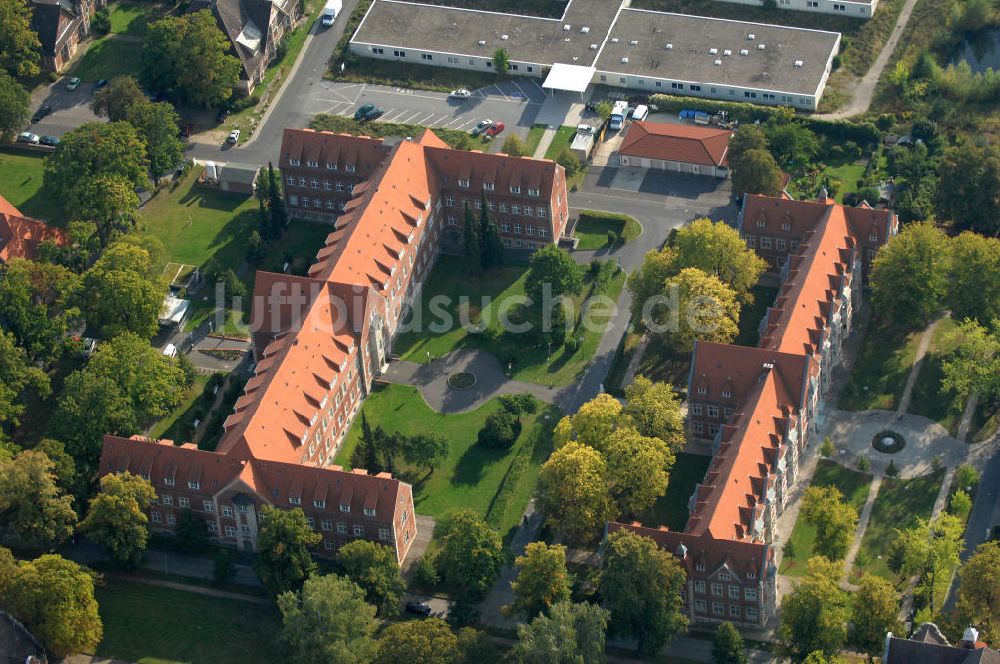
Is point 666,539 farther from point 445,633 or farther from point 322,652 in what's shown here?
point 322,652

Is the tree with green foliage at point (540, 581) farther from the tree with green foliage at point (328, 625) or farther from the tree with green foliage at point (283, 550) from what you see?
the tree with green foliage at point (283, 550)

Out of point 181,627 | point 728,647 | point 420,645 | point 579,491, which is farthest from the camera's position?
point 579,491

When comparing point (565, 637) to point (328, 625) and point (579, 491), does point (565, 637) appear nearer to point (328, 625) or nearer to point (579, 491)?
point (579, 491)

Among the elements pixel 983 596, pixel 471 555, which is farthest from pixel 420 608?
pixel 983 596

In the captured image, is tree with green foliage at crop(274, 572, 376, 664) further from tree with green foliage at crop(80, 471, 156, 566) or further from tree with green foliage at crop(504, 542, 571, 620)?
tree with green foliage at crop(80, 471, 156, 566)

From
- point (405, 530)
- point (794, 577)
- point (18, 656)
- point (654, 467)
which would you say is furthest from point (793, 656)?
point (18, 656)

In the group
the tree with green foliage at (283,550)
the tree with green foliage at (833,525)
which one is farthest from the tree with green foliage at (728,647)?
the tree with green foliage at (283,550)

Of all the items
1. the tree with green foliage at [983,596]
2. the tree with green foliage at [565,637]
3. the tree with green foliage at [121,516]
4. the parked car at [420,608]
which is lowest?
the parked car at [420,608]
